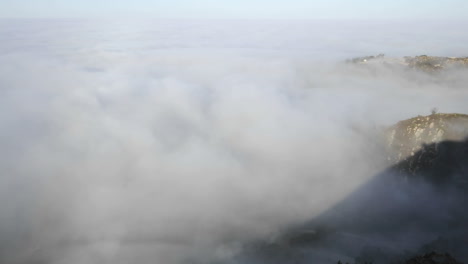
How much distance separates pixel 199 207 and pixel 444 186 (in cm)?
9967

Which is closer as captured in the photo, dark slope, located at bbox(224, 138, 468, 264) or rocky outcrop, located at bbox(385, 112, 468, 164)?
dark slope, located at bbox(224, 138, 468, 264)

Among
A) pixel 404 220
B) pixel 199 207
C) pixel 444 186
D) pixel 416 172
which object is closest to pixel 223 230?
pixel 199 207

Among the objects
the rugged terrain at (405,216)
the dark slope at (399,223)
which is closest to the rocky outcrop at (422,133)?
the rugged terrain at (405,216)

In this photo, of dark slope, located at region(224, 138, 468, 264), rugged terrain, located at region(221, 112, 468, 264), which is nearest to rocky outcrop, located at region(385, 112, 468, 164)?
rugged terrain, located at region(221, 112, 468, 264)

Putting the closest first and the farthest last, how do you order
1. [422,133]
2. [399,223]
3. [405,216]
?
[422,133]
[399,223]
[405,216]

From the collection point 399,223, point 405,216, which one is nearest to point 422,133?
point 405,216

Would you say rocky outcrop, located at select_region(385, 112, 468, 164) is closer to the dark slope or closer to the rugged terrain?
the rugged terrain

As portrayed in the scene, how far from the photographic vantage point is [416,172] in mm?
104750

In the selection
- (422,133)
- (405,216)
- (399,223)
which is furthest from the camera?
(405,216)

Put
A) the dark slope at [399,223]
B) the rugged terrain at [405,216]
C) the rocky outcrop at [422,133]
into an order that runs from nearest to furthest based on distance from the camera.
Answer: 1. the dark slope at [399,223]
2. the rugged terrain at [405,216]
3. the rocky outcrop at [422,133]

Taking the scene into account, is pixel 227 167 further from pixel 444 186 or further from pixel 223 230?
pixel 444 186

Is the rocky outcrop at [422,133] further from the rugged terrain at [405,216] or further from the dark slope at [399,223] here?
the dark slope at [399,223]

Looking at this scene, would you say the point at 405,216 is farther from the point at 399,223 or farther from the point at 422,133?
the point at 422,133

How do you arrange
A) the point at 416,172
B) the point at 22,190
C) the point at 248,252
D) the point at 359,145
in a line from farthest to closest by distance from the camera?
the point at 22,190 → the point at 359,145 → the point at 416,172 → the point at 248,252
